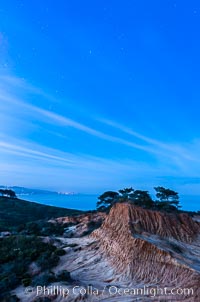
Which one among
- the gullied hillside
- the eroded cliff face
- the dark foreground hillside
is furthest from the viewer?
the dark foreground hillside

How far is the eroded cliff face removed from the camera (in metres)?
13.6

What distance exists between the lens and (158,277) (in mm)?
14117

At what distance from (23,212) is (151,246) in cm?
6413

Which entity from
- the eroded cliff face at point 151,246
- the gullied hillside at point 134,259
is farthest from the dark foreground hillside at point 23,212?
the eroded cliff face at point 151,246

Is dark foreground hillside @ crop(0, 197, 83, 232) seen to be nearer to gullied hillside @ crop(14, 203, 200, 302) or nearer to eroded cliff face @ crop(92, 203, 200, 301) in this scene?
gullied hillside @ crop(14, 203, 200, 302)

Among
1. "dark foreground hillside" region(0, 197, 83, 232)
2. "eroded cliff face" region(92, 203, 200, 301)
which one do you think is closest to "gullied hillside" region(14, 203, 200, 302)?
"eroded cliff face" region(92, 203, 200, 301)

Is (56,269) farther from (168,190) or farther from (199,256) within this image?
(168,190)

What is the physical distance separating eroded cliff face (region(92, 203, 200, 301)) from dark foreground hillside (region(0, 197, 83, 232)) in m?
41.8

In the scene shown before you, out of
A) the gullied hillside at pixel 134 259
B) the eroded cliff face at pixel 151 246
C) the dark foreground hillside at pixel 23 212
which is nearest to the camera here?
the gullied hillside at pixel 134 259

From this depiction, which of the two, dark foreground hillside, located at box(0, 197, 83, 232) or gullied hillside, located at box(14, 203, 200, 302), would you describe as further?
dark foreground hillside, located at box(0, 197, 83, 232)

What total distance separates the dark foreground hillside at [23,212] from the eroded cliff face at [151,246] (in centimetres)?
4184

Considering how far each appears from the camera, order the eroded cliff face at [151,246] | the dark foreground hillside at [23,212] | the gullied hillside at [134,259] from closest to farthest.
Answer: the gullied hillside at [134,259] < the eroded cliff face at [151,246] < the dark foreground hillside at [23,212]

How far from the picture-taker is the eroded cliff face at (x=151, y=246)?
536 inches

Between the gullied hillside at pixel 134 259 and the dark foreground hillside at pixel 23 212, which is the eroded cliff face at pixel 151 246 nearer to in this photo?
the gullied hillside at pixel 134 259
